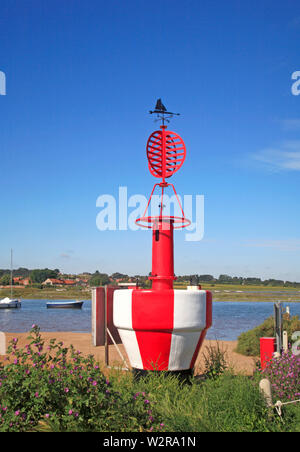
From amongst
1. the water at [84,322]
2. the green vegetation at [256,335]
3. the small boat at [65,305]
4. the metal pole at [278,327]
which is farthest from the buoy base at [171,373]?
the small boat at [65,305]

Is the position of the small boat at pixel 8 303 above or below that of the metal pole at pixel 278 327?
below

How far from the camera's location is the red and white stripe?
255 inches

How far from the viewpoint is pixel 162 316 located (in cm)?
648

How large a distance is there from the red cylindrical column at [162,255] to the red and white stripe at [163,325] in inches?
15.2

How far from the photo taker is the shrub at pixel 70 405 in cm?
436

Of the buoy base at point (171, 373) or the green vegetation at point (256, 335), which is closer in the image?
the buoy base at point (171, 373)

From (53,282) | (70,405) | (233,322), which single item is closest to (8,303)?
(233,322)

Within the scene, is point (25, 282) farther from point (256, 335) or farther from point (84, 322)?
point (256, 335)

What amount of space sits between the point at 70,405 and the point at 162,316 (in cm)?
241

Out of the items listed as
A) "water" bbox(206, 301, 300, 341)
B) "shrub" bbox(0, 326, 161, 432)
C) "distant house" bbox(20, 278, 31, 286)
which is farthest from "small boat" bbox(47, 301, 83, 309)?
"shrub" bbox(0, 326, 161, 432)

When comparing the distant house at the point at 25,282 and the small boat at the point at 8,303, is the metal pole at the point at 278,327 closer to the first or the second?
→ the small boat at the point at 8,303

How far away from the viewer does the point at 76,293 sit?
85.2 m

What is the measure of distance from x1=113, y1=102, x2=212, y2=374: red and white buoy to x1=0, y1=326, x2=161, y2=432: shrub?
177 centimetres
